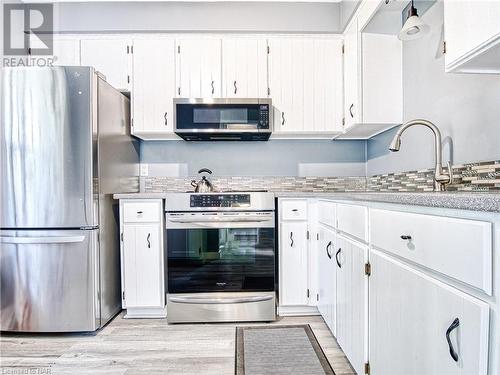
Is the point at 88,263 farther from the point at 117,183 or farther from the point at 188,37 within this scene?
the point at 188,37

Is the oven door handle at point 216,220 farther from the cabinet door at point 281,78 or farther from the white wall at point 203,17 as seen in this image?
the white wall at point 203,17

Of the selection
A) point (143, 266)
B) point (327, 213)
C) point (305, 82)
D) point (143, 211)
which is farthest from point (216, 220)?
point (305, 82)

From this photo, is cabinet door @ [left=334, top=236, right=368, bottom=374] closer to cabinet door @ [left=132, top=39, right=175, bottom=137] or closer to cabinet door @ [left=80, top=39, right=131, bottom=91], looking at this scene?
cabinet door @ [left=132, top=39, right=175, bottom=137]

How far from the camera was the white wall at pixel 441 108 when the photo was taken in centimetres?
132

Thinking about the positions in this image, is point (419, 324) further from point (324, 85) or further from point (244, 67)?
point (244, 67)

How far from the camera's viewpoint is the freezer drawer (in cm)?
190

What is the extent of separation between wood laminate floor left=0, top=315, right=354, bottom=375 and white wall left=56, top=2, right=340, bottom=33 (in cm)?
238

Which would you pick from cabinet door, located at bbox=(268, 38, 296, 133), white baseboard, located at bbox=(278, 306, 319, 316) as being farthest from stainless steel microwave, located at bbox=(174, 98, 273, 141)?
white baseboard, located at bbox=(278, 306, 319, 316)

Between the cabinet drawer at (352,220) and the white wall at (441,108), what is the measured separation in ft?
2.08

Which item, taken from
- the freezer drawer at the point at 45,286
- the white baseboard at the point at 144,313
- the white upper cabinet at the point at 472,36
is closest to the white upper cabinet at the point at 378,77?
the white upper cabinet at the point at 472,36

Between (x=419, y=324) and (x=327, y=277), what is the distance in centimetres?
99

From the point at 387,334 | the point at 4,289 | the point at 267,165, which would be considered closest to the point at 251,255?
the point at 267,165

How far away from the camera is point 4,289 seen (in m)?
1.91

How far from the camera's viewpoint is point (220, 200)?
209cm
